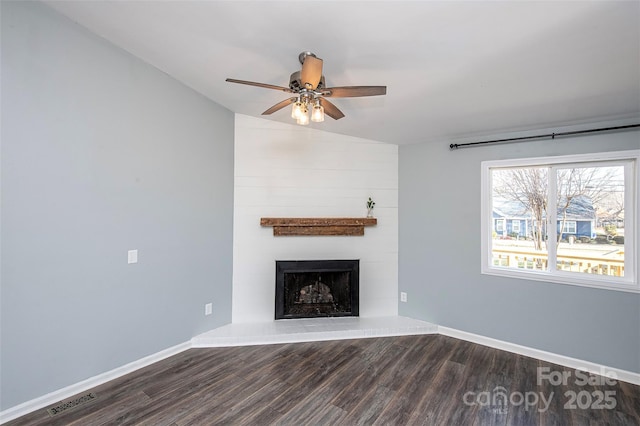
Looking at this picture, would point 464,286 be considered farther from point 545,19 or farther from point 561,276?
point 545,19

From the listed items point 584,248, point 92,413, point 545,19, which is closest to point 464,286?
point 584,248

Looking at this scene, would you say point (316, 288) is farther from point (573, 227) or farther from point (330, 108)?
point (573, 227)

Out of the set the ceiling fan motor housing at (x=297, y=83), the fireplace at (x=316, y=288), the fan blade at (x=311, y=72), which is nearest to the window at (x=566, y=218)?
the fireplace at (x=316, y=288)

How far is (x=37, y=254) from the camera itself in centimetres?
200

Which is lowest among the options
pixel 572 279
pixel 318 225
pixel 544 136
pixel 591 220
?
pixel 572 279

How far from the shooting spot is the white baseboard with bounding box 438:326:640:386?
261 centimetres

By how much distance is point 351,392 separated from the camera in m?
2.40

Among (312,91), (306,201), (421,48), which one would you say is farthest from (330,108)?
(306,201)

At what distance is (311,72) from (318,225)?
2.18m

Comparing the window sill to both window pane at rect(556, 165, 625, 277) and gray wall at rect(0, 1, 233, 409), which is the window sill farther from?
gray wall at rect(0, 1, 233, 409)

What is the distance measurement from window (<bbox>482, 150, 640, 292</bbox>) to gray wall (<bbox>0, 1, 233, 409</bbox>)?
3444 mm

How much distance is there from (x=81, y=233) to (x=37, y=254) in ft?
0.94

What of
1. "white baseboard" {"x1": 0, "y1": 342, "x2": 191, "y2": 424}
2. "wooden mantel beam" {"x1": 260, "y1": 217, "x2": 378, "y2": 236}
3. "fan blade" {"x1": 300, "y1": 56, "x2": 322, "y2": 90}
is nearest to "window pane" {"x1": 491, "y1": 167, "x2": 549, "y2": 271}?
"wooden mantel beam" {"x1": 260, "y1": 217, "x2": 378, "y2": 236}

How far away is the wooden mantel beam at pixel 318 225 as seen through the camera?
144 inches
